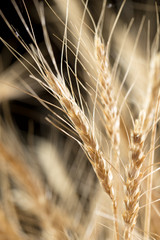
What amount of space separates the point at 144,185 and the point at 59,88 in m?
0.35

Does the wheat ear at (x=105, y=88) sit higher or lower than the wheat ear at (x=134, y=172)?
higher

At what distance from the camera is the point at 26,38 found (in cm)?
60

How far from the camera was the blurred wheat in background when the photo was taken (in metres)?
0.36

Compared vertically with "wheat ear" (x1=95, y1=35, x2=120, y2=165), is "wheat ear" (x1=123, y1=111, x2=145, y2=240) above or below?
below

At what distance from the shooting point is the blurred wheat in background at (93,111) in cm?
36

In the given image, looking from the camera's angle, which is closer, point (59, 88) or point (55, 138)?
point (59, 88)

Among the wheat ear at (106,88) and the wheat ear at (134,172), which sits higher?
the wheat ear at (106,88)

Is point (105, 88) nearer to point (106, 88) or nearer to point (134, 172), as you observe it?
point (106, 88)

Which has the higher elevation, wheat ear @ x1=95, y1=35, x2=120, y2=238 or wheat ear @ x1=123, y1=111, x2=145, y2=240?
wheat ear @ x1=95, y1=35, x2=120, y2=238

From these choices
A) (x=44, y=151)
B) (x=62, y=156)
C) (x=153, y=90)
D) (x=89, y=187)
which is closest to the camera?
(x=153, y=90)

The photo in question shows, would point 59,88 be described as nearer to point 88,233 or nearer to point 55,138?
point 88,233

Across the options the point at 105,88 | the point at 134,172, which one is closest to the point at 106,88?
the point at 105,88

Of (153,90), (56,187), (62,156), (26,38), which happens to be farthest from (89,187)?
(153,90)

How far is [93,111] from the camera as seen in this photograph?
0.40 m
